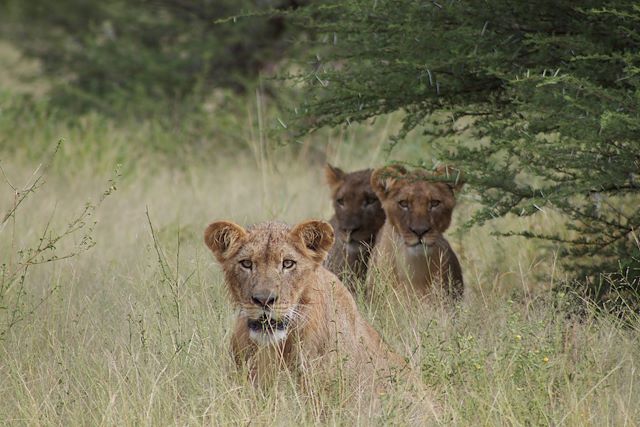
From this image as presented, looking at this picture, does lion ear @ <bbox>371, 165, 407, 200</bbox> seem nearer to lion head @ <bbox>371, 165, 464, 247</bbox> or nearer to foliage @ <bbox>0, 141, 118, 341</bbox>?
lion head @ <bbox>371, 165, 464, 247</bbox>

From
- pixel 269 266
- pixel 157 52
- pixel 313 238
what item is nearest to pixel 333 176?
pixel 313 238

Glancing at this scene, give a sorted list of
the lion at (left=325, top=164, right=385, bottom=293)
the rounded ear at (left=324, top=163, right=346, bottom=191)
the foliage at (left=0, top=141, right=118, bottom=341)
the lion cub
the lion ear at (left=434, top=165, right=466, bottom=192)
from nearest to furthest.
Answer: the lion cub, the foliage at (left=0, top=141, right=118, bottom=341), the lion ear at (left=434, top=165, right=466, bottom=192), the lion at (left=325, top=164, right=385, bottom=293), the rounded ear at (left=324, top=163, right=346, bottom=191)

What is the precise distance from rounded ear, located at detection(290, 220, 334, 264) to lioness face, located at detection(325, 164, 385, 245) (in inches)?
109

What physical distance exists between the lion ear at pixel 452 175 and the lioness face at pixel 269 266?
1907 mm

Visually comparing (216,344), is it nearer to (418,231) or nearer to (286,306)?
(286,306)

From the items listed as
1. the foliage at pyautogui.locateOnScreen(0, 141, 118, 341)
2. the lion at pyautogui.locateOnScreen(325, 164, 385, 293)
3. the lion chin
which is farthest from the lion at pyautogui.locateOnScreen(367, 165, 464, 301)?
the lion chin

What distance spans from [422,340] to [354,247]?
240cm

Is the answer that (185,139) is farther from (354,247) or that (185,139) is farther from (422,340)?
(422,340)

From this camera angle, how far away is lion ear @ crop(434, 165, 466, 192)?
273 inches

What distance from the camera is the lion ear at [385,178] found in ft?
23.7

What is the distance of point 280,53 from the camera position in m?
16.1

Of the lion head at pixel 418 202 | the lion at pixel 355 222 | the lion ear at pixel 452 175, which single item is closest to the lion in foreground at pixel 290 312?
the lion ear at pixel 452 175

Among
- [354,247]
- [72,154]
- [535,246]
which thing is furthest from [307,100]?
[72,154]

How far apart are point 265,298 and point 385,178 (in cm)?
258
